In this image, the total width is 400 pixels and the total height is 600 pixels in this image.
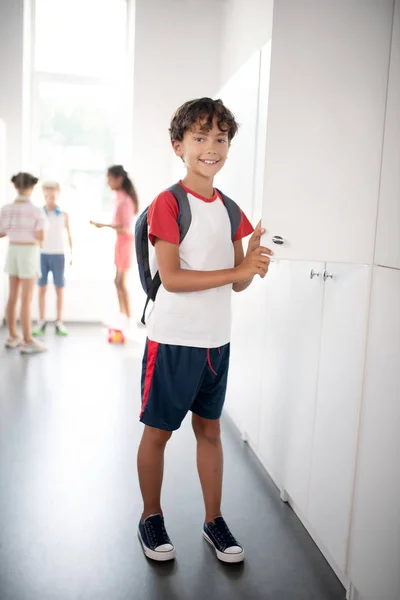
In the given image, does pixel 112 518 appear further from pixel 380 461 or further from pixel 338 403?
pixel 380 461

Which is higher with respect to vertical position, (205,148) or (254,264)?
(205,148)

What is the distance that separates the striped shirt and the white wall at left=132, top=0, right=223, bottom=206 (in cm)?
142

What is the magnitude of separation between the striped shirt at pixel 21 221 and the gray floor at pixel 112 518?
1.42m

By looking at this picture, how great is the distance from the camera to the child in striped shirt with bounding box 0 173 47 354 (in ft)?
14.1

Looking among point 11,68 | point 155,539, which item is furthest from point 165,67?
point 155,539

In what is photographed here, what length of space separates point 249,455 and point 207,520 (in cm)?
76

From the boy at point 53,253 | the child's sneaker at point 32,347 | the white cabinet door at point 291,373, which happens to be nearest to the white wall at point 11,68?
the boy at point 53,253

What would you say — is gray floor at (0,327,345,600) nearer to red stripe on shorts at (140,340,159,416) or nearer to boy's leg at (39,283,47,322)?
red stripe on shorts at (140,340,159,416)

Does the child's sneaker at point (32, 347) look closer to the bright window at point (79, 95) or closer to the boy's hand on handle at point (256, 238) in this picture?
the bright window at point (79, 95)

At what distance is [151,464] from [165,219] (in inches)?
30.6

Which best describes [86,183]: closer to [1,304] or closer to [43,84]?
[43,84]

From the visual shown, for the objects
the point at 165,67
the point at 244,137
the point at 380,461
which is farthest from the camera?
the point at 165,67

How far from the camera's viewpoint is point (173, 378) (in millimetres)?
1746

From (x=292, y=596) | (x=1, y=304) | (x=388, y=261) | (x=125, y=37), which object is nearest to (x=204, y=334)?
(x=388, y=261)
